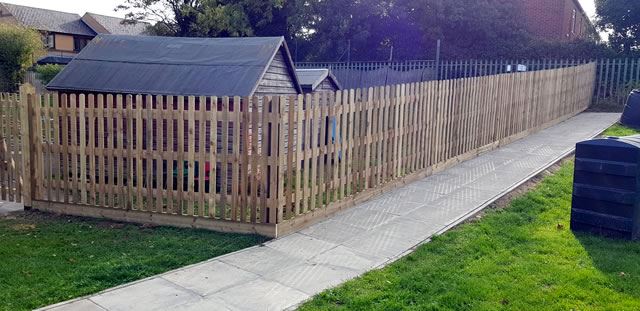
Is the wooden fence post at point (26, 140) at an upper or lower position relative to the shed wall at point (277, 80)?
lower

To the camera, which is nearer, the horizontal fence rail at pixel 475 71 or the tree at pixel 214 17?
the horizontal fence rail at pixel 475 71

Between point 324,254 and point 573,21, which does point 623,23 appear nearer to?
point 573,21

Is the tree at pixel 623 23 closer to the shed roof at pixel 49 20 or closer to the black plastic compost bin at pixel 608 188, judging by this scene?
the black plastic compost bin at pixel 608 188

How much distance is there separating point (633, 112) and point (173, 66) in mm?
11400

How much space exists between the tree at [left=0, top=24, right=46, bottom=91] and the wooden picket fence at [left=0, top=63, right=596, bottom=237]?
2282 centimetres

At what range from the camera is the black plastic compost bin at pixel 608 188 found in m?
6.04

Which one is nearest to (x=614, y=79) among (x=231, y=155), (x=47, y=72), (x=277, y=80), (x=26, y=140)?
(x=277, y=80)

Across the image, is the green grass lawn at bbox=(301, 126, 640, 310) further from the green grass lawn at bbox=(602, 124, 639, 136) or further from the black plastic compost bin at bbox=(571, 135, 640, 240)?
the green grass lawn at bbox=(602, 124, 639, 136)

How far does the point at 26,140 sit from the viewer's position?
7.62 metres

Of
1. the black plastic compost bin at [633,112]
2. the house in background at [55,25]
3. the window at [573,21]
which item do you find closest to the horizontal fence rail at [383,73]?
the black plastic compost bin at [633,112]

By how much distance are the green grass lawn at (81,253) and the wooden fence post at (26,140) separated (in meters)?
0.44

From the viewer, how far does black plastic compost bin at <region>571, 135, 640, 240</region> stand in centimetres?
604

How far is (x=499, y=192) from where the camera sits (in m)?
8.20

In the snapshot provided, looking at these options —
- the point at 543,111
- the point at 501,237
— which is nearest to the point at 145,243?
the point at 501,237
